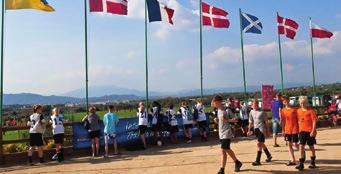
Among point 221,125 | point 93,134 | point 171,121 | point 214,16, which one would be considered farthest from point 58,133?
point 214,16

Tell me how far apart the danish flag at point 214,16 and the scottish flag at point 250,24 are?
74.6 inches

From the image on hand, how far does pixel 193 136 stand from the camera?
24.3 metres

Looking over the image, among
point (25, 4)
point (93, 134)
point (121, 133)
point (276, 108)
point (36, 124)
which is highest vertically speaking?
point (25, 4)

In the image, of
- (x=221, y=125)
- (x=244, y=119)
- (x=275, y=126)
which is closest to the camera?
(x=221, y=125)

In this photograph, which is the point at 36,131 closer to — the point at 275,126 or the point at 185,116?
the point at 185,116

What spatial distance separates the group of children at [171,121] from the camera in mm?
21422

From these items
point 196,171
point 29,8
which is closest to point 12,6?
point 29,8

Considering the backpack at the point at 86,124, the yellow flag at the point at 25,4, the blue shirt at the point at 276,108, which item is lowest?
the backpack at the point at 86,124

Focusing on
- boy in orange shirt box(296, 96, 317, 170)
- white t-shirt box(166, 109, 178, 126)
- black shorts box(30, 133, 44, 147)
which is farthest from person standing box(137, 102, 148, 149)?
boy in orange shirt box(296, 96, 317, 170)

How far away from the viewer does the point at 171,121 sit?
23.0 metres

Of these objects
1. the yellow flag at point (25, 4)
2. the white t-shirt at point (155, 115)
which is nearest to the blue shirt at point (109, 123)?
the white t-shirt at point (155, 115)

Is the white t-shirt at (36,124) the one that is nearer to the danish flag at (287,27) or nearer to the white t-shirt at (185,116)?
the white t-shirt at (185,116)

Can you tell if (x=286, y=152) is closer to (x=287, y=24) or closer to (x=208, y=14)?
(x=208, y=14)

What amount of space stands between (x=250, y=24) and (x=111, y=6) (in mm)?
10270
